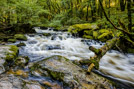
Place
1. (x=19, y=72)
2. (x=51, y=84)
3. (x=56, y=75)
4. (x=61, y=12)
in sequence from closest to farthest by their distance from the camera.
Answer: (x=51, y=84), (x=56, y=75), (x=19, y=72), (x=61, y=12)

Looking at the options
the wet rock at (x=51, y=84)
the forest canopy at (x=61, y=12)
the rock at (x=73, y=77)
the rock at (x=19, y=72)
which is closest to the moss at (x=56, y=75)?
the rock at (x=73, y=77)

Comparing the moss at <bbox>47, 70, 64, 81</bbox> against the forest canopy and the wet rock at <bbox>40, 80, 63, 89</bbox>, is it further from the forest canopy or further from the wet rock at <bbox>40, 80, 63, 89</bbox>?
the forest canopy

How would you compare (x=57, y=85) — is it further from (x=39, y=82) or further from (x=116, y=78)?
(x=116, y=78)

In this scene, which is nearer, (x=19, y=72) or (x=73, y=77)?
(x=73, y=77)

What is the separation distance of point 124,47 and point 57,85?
5806 millimetres

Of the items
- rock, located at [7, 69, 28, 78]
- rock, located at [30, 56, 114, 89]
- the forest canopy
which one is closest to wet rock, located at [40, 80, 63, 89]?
rock, located at [30, 56, 114, 89]

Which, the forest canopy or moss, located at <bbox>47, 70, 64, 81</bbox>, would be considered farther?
the forest canopy

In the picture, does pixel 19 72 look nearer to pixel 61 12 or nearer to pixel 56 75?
pixel 56 75

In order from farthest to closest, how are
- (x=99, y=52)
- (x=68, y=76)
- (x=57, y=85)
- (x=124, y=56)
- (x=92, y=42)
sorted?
1. (x=92, y=42)
2. (x=124, y=56)
3. (x=99, y=52)
4. (x=68, y=76)
5. (x=57, y=85)

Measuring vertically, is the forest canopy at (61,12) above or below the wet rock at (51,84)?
above

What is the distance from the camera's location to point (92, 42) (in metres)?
8.95

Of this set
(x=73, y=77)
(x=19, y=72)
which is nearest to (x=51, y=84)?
(x=73, y=77)

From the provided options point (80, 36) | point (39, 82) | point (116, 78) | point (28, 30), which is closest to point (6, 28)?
point (28, 30)

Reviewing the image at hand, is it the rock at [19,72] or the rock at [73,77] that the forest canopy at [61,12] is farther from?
the rock at [19,72]
